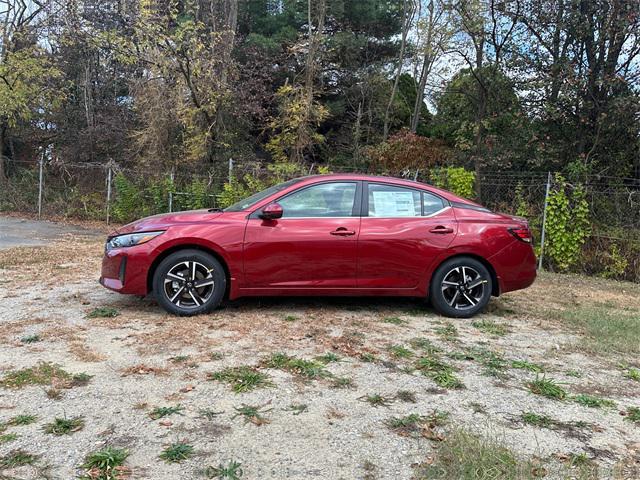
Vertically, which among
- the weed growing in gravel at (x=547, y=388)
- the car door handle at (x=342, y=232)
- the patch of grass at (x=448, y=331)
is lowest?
the weed growing in gravel at (x=547, y=388)

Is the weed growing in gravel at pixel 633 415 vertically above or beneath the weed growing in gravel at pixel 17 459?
above

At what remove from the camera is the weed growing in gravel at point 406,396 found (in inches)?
138

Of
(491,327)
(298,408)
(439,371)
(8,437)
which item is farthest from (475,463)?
(491,327)

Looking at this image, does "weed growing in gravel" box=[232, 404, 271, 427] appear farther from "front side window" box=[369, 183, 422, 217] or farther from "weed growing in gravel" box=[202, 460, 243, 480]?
"front side window" box=[369, 183, 422, 217]

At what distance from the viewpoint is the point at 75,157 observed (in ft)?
66.9

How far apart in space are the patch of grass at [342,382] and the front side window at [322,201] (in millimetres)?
2122

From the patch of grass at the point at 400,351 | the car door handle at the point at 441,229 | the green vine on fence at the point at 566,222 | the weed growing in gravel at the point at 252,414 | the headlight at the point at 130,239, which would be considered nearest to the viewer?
the weed growing in gravel at the point at 252,414

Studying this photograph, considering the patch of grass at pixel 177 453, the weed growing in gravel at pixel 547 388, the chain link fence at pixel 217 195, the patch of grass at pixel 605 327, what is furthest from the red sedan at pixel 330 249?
the chain link fence at pixel 217 195

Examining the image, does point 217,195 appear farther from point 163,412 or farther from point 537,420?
point 537,420

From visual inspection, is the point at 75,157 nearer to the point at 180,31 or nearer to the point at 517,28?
the point at 180,31

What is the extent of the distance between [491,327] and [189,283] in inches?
124

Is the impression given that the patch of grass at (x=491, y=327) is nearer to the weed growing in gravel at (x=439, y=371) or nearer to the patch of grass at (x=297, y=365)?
the weed growing in gravel at (x=439, y=371)

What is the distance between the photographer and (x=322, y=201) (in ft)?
18.3

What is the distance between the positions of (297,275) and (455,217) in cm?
186
